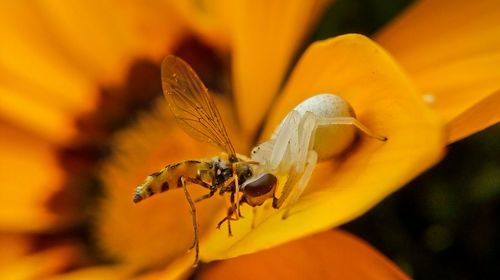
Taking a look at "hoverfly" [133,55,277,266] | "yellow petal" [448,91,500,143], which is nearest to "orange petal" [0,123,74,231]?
"hoverfly" [133,55,277,266]

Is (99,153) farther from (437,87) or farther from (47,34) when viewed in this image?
(437,87)

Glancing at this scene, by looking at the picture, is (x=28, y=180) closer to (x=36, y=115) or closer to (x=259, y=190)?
(x=36, y=115)

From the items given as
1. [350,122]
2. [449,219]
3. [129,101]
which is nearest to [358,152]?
[350,122]

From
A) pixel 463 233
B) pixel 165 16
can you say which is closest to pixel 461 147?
pixel 463 233

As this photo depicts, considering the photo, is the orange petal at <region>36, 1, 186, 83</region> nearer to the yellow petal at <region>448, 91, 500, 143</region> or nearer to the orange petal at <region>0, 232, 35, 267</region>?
the orange petal at <region>0, 232, 35, 267</region>

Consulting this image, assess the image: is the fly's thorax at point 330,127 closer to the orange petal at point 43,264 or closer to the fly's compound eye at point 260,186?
the fly's compound eye at point 260,186

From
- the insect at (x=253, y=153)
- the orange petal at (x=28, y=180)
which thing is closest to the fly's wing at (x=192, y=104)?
the insect at (x=253, y=153)

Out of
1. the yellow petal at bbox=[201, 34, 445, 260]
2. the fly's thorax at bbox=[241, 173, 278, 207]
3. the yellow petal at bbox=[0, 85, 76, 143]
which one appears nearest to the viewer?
the yellow petal at bbox=[201, 34, 445, 260]
